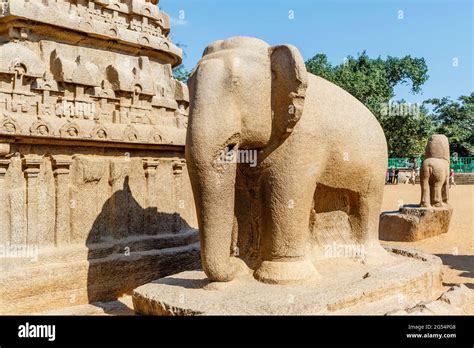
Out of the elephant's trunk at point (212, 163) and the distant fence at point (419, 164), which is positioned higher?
the distant fence at point (419, 164)

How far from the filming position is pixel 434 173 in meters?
11.6

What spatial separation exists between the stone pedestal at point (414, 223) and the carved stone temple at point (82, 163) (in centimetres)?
580

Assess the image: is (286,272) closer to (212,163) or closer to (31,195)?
(212,163)

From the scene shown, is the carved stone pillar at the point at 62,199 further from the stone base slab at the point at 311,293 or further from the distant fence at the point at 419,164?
the distant fence at the point at 419,164

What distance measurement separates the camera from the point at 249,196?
453 centimetres

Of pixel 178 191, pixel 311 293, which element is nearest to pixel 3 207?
pixel 178 191

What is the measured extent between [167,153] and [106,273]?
6.92 ft

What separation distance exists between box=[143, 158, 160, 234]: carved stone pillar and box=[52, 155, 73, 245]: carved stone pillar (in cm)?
122

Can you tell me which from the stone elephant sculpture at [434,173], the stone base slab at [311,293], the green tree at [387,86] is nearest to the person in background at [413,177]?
the green tree at [387,86]

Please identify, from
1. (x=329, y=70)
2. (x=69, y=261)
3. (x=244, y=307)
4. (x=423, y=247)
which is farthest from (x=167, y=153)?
(x=329, y=70)

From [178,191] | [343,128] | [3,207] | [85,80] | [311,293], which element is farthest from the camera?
[178,191]

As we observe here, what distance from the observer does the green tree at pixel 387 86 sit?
100 feet

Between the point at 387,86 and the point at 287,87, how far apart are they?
31.5m

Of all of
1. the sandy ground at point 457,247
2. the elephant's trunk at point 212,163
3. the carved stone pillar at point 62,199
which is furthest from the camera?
the sandy ground at point 457,247
